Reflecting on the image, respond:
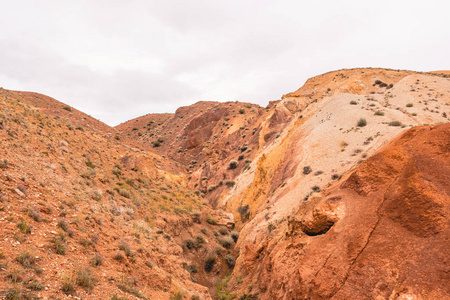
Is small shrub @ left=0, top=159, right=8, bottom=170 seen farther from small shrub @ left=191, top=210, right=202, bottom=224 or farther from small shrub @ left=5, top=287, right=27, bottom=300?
small shrub @ left=191, top=210, right=202, bottom=224

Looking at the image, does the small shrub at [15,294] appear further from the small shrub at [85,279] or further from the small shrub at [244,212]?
the small shrub at [244,212]

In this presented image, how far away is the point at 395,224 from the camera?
19.9 feet

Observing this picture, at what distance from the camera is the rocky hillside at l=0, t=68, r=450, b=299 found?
5.71 meters

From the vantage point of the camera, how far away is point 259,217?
17188mm

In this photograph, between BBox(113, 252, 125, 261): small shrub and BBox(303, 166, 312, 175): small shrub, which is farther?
BBox(303, 166, 312, 175): small shrub

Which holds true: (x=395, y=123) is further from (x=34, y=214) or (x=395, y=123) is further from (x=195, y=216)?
(x=34, y=214)

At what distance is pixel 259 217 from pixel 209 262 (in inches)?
173

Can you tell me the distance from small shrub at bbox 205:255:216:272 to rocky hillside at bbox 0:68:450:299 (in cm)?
13

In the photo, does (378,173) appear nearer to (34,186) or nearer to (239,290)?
(239,290)

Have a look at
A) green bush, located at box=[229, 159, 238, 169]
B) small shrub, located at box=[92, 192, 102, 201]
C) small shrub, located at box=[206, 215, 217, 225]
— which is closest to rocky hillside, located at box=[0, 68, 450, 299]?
small shrub, located at box=[206, 215, 217, 225]

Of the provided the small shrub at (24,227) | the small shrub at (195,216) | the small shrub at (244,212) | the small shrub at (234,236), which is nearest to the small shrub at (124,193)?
the small shrub at (195,216)

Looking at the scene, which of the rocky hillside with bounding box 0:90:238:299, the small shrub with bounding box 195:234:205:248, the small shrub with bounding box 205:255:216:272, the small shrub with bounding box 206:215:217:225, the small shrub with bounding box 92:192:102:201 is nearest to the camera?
the rocky hillside with bounding box 0:90:238:299

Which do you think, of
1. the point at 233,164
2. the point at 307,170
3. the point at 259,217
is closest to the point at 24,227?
the point at 259,217

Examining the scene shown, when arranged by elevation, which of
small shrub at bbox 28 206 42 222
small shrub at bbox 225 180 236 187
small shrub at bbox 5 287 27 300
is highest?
small shrub at bbox 28 206 42 222
